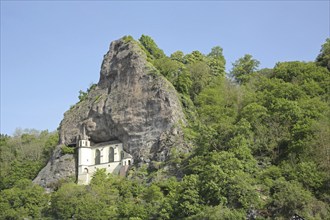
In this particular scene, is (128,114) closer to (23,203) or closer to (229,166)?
(23,203)

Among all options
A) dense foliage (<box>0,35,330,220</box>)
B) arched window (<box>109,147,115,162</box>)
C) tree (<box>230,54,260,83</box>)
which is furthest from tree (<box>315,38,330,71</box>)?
arched window (<box>109,147,115,162</box>)

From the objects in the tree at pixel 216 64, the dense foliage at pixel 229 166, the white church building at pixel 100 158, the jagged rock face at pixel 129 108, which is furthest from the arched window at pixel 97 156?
the tree at pixel 216 64

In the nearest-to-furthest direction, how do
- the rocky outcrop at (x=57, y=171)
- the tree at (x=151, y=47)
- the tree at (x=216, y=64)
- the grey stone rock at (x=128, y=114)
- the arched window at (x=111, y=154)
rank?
the grey stone rock at (x=128, y=114)
the rocky outcrop at (x=57, y=171)
the arched window at (x=111, y=154)
the tree at (x=216, y=64)
the tree at (x=151, y=47)

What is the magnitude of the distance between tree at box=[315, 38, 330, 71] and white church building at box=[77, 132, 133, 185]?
103 feet

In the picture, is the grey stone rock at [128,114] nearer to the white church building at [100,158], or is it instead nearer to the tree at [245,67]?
the white church building at [100,158]

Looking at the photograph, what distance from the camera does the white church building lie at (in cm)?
8056

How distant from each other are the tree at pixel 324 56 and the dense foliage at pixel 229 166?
17cm

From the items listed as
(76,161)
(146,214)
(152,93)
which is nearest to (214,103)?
(152,93)

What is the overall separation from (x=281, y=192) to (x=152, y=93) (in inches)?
1327

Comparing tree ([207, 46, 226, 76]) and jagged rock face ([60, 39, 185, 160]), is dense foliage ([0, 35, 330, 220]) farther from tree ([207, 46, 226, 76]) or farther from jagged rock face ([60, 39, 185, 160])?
tree ([207, 46, 226, 76])

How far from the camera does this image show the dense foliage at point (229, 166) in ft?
173

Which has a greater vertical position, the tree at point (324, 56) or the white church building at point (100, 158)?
the tree at point (324, 56)

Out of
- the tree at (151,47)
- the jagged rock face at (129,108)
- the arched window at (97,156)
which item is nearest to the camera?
the jagged rock face at (129,108)

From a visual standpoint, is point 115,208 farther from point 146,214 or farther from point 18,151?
point 18,151
